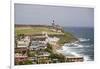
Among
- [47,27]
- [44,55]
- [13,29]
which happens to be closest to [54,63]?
[44,55]

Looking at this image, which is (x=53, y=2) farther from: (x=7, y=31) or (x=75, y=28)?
(x=7, y=31)

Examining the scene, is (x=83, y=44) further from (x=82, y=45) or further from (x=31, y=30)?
(x=31, y=30)

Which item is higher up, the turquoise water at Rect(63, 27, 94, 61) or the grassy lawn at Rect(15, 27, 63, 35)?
the grassy lawn at Rect(15, 27, 63, 35)

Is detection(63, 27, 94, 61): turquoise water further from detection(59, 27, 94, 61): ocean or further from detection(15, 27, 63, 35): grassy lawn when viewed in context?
detection(15, 27, 63, 35): grassy lawn

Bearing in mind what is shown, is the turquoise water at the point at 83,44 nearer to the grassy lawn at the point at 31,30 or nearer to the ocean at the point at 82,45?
the ocean at the point at 82,45

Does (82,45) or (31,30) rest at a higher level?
(31,30)

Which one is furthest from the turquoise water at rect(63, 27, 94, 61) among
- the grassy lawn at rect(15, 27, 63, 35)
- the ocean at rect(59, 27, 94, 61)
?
the grassy lawn at rect(15, 27, 63, 35)

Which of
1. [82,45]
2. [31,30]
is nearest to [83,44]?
[82,45]

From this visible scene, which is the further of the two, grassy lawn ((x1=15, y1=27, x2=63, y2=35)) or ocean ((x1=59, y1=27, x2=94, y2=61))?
ocean ((x1=59, y1=27, x2=94, y2=61))
